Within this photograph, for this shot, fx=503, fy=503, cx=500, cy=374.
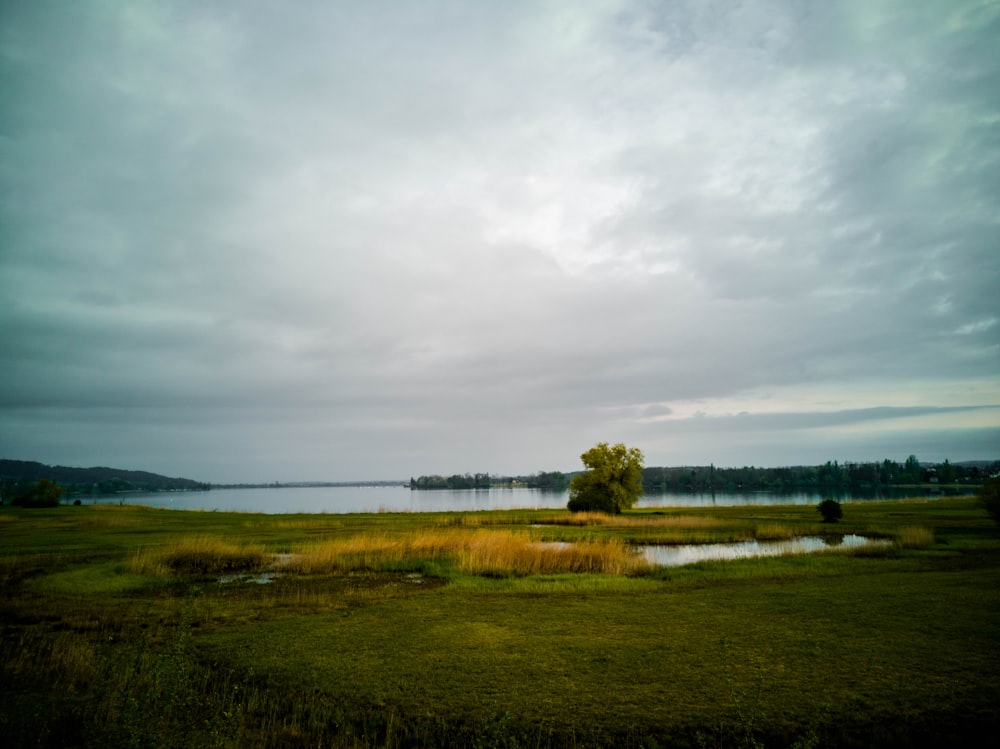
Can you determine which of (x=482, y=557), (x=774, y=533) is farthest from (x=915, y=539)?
(x=482, y=557)

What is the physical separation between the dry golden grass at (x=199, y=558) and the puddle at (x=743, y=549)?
18.5m

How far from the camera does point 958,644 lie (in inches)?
383

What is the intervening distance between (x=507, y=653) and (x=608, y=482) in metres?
44.2

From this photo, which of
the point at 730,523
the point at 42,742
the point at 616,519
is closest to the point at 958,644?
the point at 42,742

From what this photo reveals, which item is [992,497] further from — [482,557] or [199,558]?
[199,558]

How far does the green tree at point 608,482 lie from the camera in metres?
51.9

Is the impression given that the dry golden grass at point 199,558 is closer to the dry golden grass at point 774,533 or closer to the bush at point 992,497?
the dry golden grass at point 774,533

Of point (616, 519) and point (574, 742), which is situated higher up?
point (574, 742)

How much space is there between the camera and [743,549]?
88.3 feet

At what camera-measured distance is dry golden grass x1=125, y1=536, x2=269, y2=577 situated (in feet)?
69.7

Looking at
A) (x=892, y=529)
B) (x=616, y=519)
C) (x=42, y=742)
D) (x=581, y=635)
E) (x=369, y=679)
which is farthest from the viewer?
(x=616, y=519)

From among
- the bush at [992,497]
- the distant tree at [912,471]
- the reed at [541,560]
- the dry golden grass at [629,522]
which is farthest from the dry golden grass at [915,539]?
the distant tree at [912,471]

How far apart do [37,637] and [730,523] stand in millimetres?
39737

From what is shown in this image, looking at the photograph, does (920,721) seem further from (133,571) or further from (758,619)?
(133,571)
